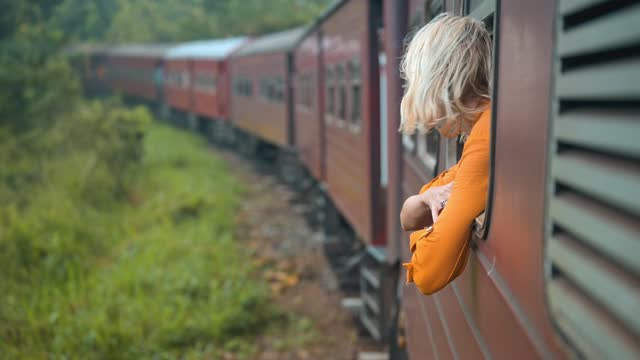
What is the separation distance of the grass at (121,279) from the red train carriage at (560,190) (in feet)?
15.9

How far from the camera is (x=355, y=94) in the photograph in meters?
6.48

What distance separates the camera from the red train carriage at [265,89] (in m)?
13.9

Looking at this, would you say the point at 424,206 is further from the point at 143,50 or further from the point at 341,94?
the point at 143,50

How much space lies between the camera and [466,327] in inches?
87.6

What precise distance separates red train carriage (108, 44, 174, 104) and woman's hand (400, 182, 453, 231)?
96.3 ft

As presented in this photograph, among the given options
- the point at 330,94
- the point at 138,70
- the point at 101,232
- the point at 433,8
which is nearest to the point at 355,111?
the point at 330,94

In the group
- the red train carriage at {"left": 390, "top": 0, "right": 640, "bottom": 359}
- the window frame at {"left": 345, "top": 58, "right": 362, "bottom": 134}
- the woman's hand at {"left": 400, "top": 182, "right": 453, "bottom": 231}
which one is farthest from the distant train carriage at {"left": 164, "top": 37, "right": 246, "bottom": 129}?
the red train carriage at {"left": 390, "top": 0, "right": 640, "bottom": 359}

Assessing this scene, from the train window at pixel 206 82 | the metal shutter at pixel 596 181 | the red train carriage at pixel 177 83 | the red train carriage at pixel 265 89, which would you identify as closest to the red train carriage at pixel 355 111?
the metal shutter at pixel 596 181

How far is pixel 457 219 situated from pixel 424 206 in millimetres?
356

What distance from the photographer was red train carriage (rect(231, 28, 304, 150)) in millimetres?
13859

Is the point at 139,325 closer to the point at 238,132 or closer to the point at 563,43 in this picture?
the point at 563,43

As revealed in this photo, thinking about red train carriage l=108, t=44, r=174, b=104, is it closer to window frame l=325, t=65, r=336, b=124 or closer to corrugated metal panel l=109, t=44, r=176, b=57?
corrugated metal panel l=109, t=44, r=176, b=57

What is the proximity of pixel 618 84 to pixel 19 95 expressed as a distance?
1554cm

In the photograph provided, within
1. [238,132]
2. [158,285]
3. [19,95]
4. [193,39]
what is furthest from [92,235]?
[193,39]
